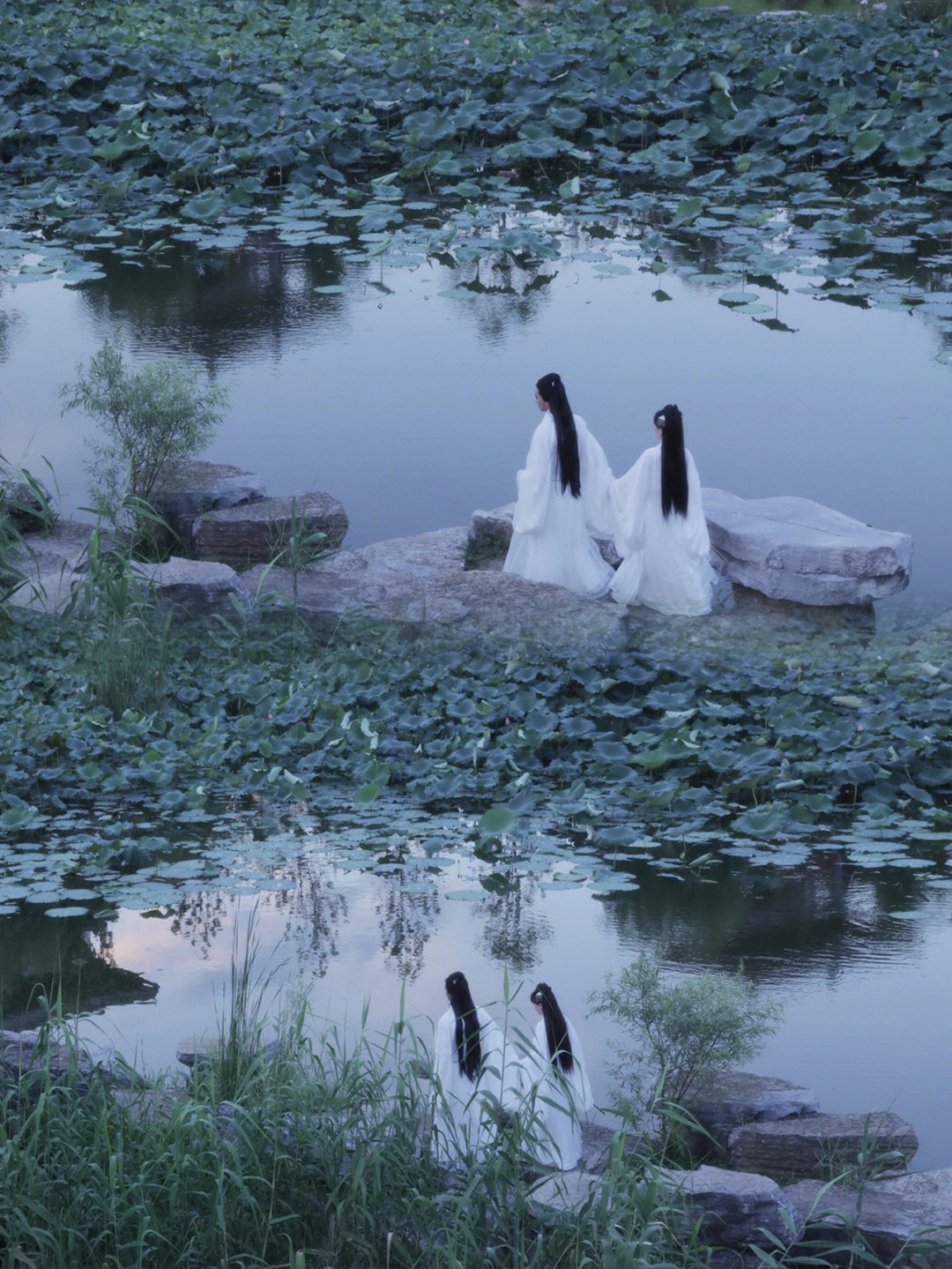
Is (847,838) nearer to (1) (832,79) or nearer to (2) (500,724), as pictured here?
(2) (500,724)

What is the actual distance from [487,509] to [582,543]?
84cm

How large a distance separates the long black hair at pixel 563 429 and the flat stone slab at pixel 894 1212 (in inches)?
197

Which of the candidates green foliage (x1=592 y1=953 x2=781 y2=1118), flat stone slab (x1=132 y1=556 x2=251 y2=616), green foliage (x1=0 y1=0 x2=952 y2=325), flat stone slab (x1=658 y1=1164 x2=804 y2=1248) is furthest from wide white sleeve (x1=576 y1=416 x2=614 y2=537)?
flat stone slab (x1=658 y1=1164 x2=804 y2=1248)

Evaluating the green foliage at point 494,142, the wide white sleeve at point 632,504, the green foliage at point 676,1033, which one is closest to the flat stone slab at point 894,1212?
the green foliage at point 676,1033

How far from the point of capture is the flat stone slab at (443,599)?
8000mm

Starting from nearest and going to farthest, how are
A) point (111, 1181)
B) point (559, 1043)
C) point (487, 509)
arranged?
point (111, 1181) → point (559, 1043) → point (487, 509)

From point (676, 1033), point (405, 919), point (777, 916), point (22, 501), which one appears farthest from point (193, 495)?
point (676, 1033)

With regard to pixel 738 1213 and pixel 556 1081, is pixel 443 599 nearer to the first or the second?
pixel 556 1081

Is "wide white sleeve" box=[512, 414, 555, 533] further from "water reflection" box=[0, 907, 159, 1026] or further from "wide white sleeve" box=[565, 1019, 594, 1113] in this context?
Answer: "wide white sleeve" box=[565, 1019, 594, 1113]

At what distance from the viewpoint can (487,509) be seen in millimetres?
9516

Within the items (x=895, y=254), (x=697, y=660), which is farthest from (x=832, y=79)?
(x=697, y=660)

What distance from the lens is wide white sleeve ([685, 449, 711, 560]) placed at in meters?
8.55

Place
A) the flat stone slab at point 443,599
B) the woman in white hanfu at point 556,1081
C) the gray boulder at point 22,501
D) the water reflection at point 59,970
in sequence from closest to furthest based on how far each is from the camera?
the woman in white hanfu at point 556,1081, the water reflection at point 59,970, the flat stone slab at point 443,599, the gray boulder at point 22,501

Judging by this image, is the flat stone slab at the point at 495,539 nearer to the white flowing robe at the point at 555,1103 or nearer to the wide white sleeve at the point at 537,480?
the wide white sleeve at the point at 537,480
